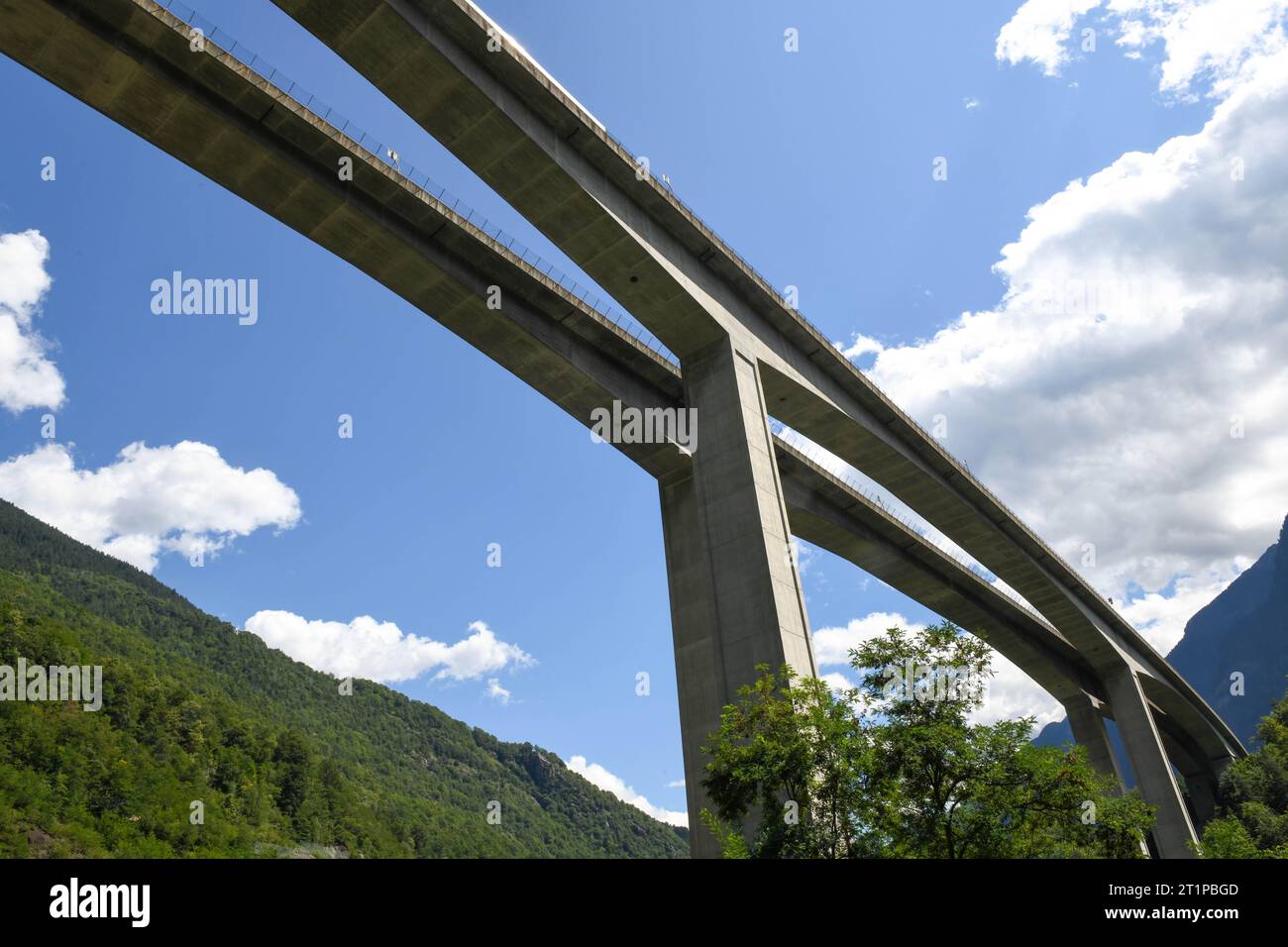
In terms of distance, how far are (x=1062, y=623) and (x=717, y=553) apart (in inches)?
1491

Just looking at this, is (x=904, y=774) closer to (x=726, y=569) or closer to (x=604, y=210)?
(x=726, y=569)

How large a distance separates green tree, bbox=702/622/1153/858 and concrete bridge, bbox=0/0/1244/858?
670 centimetres

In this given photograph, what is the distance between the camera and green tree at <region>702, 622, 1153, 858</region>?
17.0 meters

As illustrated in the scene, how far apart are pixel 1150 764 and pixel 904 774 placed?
53158mm

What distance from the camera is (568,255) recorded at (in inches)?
1071

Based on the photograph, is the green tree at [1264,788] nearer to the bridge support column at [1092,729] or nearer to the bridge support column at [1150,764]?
the bridge support column at [1150,764]

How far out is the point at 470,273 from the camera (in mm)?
27719

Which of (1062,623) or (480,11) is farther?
(1062,623)

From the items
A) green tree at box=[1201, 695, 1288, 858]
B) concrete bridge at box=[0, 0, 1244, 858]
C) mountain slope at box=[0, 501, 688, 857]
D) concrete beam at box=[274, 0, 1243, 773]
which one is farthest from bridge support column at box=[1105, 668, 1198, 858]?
mountain slope at box=[0, 501, 688, 857]

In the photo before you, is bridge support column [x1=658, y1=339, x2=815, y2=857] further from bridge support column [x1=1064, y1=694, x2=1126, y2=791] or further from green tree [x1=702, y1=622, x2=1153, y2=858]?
bridge support column [x1=1064, y1=694, x2=1126, y2=791]

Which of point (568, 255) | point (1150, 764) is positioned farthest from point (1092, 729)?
point (568, 255)

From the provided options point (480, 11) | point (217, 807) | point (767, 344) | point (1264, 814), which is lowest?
point (1264, 814)
